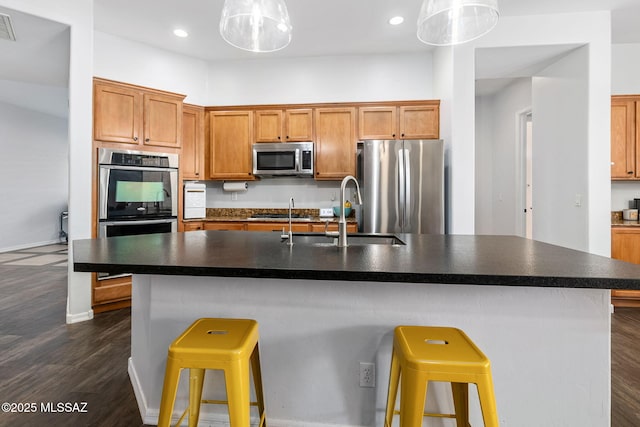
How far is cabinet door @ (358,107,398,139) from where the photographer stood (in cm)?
406

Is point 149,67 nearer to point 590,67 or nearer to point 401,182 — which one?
point 401,182

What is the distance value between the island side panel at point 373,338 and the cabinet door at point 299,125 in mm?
2924

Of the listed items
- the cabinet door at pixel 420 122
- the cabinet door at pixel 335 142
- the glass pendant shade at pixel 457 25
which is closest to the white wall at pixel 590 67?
the cabinet door at pixel 420 122

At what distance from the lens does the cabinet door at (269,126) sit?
423cm

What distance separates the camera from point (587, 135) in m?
3.20

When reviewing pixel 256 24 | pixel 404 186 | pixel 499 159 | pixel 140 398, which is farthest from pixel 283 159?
pixel 499 159

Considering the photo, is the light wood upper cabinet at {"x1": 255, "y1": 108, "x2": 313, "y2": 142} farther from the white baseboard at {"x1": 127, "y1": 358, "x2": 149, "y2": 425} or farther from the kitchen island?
the white baseboard at {"x1": 127, "y1": 358, "x2": 149, "y2": 425}

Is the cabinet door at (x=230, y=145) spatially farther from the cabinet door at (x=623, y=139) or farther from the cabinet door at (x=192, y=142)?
the cabinet door at (x=623, y=139)

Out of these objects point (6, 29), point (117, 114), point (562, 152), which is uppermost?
point (6, 29)

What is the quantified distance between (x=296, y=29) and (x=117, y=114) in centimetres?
208

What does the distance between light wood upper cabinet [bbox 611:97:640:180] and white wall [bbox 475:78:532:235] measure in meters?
1.05

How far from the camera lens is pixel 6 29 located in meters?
2.90

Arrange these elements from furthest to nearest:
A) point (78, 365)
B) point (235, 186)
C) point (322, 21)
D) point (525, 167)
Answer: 1. point (525, 167)
2. point (235, 186)
3. point (322, 21)
4. point (78, 365)

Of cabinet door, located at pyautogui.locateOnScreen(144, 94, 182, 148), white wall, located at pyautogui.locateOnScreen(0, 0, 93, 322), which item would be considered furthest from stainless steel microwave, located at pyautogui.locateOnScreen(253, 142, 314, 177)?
white wall, located at pyautogui.locateOnScreen(0, 0, 93, 322)
